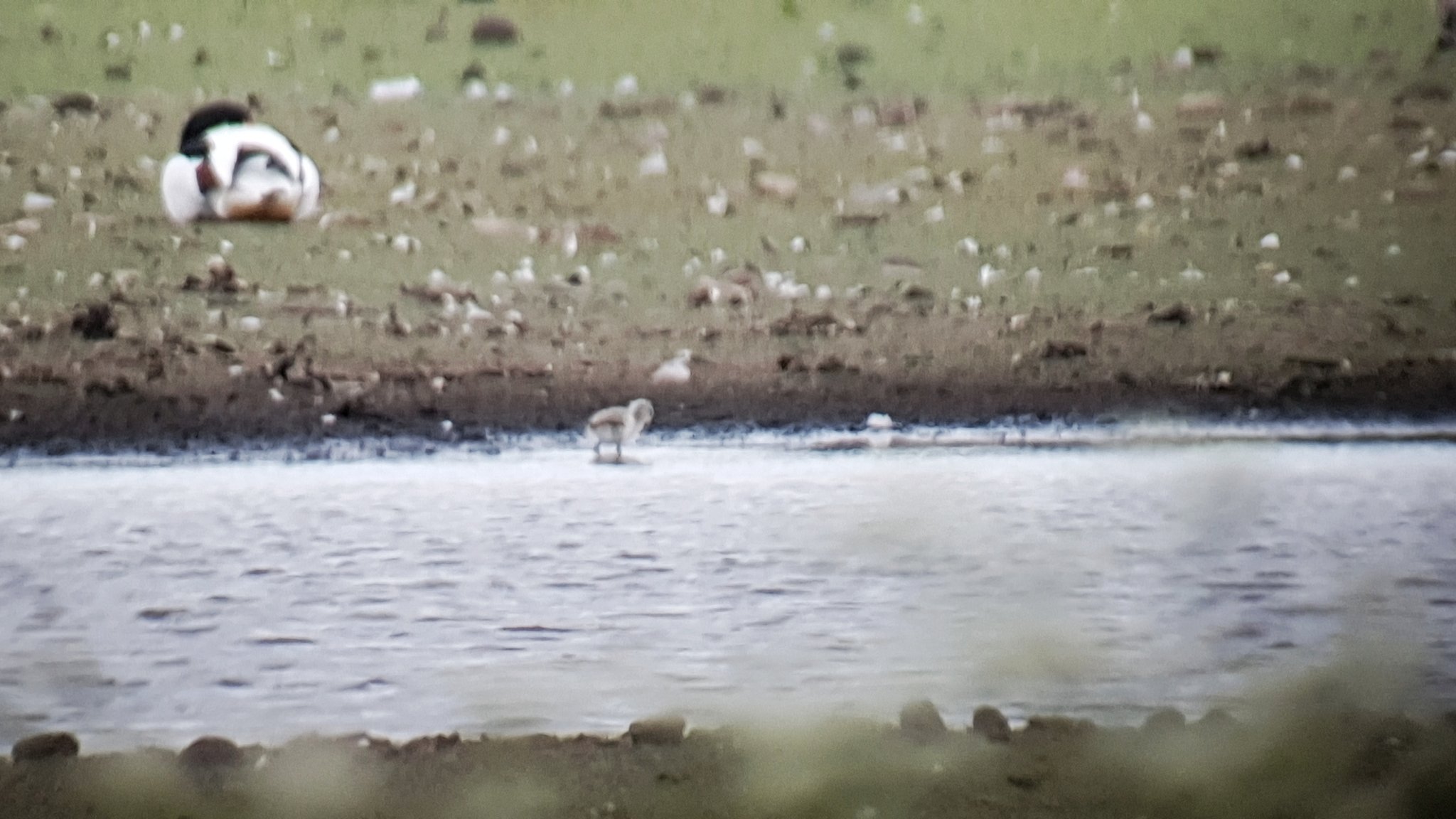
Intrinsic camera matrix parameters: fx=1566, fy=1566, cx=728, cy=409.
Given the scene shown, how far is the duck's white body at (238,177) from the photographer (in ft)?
5.08

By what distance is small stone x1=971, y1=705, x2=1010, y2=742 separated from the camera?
152 centimetres

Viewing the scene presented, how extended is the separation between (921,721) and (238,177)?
0.86 m

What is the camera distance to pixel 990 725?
1524mm

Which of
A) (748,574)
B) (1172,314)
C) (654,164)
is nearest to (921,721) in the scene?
(748,574)

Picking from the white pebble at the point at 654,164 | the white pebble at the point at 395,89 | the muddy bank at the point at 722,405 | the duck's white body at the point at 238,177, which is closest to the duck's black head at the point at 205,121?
the duck's white body at the point at 238,177

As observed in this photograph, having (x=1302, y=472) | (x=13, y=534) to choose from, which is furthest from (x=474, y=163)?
(x=1302, y=472)

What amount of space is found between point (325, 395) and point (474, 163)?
0.92 ft

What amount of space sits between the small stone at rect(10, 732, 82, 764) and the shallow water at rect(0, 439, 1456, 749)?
100 millimetres

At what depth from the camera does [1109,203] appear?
5.32ft

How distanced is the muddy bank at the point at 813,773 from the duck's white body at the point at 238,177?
0.52m

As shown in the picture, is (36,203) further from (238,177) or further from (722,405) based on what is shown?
(722,405)

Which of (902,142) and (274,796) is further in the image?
(902,142)

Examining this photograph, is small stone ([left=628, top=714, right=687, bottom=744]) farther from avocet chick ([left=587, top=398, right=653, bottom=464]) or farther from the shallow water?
avocet chick ([left=587, top=398, right=653, bottom=464])

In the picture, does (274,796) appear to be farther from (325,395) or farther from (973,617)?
(973,617)
